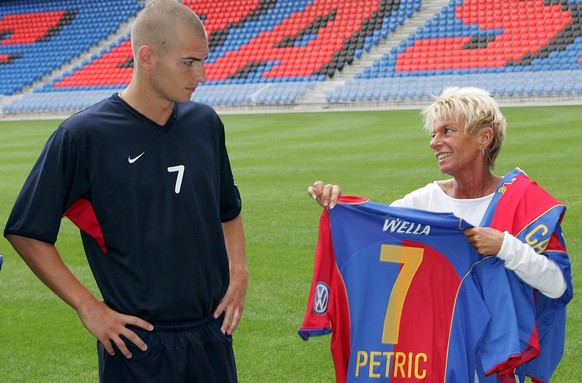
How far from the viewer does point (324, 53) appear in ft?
108

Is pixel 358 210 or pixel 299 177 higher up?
pixel 358 210

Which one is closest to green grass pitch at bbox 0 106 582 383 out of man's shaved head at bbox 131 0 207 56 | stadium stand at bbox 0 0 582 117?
man's shaved head at bbox 131 0 207 56

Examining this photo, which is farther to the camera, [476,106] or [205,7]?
[205,7]

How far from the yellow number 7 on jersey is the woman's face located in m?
0.36

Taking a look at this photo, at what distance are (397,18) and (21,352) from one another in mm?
29893

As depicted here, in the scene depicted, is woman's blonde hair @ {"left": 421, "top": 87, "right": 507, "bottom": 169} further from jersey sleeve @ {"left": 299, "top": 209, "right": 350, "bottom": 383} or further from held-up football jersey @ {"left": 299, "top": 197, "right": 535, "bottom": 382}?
jersey sleeve @ {"left": 299, "top": 209, "right": 350, "bottom": 383}

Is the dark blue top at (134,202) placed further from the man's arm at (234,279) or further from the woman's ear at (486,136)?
the woman's ear at (486,136)

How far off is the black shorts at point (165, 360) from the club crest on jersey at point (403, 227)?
0.93 meters

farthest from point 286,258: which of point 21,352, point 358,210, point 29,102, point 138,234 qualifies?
point 29,102

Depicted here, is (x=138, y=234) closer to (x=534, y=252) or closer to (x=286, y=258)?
(x=534, y=252)

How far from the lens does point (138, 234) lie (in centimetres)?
276

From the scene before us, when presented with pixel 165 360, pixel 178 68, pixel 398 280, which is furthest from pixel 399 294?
pixel 178 68

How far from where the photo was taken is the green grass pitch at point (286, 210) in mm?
Answer: 5508

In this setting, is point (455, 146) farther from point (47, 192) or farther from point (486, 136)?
point (47, 192)
